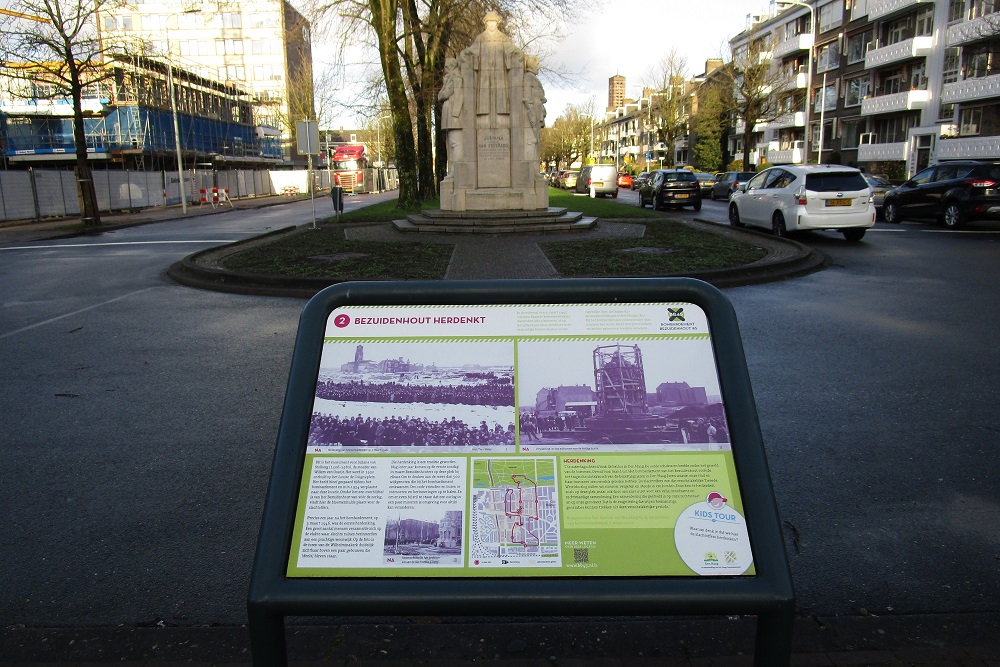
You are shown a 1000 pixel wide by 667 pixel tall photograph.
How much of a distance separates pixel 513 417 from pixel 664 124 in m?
87.1

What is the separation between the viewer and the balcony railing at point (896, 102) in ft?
151

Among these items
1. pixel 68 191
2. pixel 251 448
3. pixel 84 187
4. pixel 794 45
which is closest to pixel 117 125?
pixel 68 191

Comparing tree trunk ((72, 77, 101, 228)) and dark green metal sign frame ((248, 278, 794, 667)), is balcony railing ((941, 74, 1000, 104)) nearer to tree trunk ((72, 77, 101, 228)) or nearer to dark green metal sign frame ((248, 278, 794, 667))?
tree trunk ((72, 77, 101, 228))

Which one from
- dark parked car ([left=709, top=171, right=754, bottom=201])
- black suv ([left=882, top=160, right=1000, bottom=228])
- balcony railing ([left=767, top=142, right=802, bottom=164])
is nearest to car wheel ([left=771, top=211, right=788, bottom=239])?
black suv ([left=882, top=160, right=1000, bottom=228])

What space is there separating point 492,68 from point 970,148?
31.2 meters

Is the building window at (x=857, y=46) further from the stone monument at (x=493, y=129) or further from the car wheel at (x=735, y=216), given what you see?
the stone monument at (x=493, y=129)

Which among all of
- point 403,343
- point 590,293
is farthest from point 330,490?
point 590,293

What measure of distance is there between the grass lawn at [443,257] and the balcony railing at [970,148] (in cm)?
2914

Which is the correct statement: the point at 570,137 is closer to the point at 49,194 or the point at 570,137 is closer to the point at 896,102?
the point at 896,102

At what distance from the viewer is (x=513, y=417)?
2.13 meters

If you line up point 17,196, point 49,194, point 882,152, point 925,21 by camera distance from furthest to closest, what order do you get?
point 882,152 → point 925,21 → point 49,194 → point 17,196

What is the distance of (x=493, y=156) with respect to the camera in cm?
2211

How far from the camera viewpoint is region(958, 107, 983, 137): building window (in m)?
42.1

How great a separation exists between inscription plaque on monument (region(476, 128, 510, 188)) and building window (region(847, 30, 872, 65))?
43.4m
